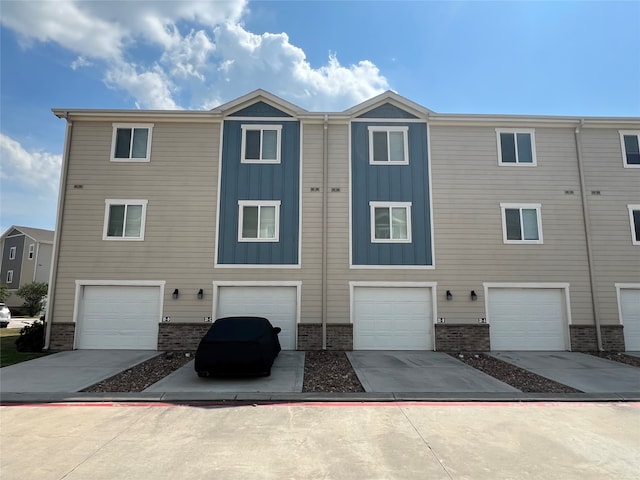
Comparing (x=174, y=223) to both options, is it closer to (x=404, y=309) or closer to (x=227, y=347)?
(x=227, y=347)

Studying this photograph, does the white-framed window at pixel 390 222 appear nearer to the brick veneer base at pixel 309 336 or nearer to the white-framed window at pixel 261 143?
the brick veneer base at pixel 309 336

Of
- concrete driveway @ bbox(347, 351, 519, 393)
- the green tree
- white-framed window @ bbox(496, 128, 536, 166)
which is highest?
white-framed window @ bbox(496, 128, 536, 166)

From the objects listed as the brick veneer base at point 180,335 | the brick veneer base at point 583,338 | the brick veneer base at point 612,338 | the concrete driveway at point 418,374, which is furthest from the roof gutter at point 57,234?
the brick veneer base at point 612,338

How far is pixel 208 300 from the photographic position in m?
12.1

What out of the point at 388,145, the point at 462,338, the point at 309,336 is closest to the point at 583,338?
the point at 462,338

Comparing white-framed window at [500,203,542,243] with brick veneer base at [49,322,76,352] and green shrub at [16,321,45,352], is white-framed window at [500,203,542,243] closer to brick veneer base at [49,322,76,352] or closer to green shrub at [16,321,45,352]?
brick veneer base at [49,322,76,352]

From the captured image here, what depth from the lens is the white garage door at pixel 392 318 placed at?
12.1m

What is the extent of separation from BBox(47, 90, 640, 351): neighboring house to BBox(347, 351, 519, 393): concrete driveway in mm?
1150

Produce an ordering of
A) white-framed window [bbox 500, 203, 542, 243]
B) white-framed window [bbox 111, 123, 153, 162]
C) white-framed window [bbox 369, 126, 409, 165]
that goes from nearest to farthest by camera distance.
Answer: white-framed window [bbox 500, 203, 542, 243]
white-framed window [bbox 111, 123, 153, 162]
white-framed window [bbox 369, 126, 409, 165]

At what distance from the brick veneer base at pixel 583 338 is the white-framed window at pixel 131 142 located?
16.2m

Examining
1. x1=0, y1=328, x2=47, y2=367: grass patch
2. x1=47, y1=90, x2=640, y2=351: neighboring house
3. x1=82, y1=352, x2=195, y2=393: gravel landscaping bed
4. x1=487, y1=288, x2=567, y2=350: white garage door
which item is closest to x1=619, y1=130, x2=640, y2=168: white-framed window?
x1=47, y1=90, x2=640, y2=351: neighboring house

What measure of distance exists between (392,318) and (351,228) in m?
3.42

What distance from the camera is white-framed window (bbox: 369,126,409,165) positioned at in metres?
13.1

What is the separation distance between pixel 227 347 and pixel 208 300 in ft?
14.7
